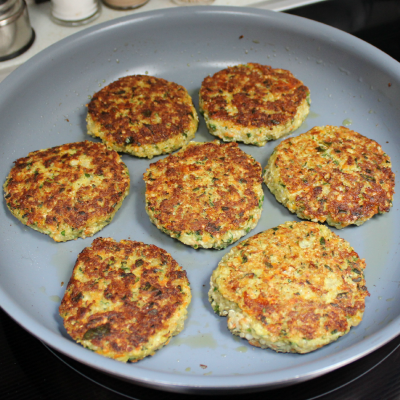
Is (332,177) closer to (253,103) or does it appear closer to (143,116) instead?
(253,103)

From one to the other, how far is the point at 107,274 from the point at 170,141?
1.11 meters

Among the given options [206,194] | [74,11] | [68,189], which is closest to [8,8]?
[74,11]

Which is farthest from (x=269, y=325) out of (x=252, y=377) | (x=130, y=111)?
(x=130, y=111)

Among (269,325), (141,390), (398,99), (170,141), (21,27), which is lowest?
(141,390)

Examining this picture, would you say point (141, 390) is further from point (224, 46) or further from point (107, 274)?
point (224, 46)

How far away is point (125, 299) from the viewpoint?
2400 mm

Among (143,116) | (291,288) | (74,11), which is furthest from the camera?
(74,11)

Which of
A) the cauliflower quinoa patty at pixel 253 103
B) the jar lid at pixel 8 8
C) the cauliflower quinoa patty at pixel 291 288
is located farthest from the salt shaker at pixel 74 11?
the cauliflower quinoa patty at pixel 291 288

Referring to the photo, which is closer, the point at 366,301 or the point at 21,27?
the point at 366,301

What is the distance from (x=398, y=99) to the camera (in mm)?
3236

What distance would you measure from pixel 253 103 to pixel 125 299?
1.74 metres

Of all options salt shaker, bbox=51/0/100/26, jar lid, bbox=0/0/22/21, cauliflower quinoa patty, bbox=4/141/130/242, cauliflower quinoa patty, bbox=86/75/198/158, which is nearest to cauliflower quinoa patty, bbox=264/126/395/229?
cauliflower quinoa patty, bbox=86/75/198/158

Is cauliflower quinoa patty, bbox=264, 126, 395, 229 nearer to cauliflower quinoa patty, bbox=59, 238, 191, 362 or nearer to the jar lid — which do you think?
cauliflower quinoa patty, bbox=59, 238, 191, 362

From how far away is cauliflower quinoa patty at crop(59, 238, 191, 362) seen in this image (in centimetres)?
228
